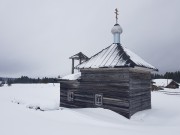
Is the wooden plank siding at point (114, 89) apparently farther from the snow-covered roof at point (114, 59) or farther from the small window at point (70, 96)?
the snow-covered roof at point (114, 59)

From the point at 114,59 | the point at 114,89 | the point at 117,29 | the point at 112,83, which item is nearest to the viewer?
the point at 114,89

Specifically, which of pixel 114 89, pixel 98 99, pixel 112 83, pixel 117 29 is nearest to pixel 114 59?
pixel 112 83

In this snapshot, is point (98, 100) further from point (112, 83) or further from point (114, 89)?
point (112, 83)

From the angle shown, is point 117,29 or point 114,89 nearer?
point 114,89

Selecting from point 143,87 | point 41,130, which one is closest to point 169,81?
point 143,87

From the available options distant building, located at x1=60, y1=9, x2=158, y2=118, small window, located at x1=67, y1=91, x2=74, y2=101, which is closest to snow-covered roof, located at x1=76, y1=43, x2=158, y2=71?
distant building, located at x1=60, y1=9, x2=158, y2=118

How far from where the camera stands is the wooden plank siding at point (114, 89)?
16.2m

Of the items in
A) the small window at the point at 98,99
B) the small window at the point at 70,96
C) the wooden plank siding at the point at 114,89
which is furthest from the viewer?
the small window at the point at 70,96

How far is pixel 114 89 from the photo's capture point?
664 inches

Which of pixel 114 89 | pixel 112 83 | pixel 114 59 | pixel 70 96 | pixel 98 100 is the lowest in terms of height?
pixel 98 100

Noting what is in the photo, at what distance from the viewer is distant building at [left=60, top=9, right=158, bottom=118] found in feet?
53.2

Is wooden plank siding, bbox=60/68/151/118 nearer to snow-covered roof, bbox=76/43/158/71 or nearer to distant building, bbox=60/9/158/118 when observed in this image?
distant building, bbox=60/9/158/118

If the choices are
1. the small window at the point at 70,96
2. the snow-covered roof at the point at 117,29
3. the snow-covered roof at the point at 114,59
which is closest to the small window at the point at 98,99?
the snow-covered roof at the point at 114,59

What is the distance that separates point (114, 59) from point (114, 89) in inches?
108
